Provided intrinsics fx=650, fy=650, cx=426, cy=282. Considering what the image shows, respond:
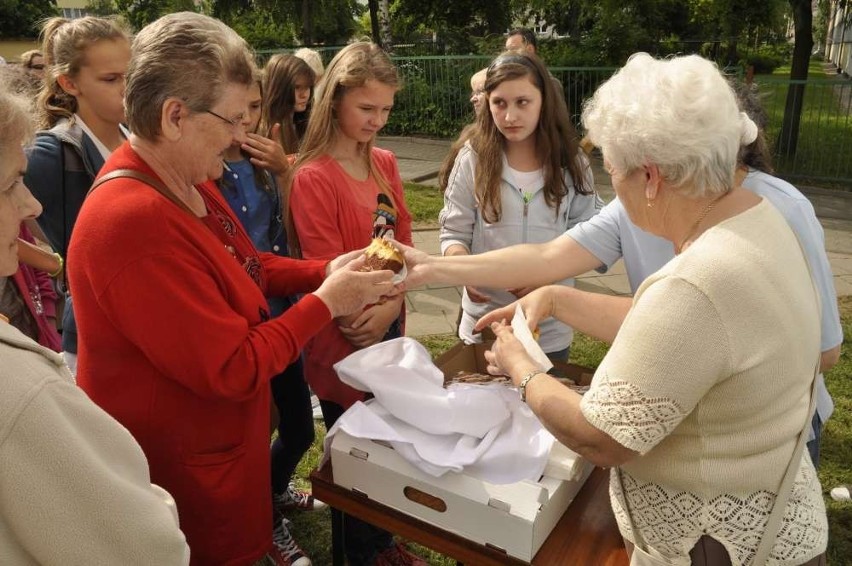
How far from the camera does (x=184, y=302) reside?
5.09ft

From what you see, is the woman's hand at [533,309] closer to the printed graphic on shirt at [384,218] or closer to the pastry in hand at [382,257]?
the pastry in hand at [382,257]

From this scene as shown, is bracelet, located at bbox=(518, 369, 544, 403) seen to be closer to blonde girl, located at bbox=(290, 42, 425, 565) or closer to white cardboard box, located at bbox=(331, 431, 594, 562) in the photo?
white cardboard box, located at bbox=(331, 431, 594, 562)

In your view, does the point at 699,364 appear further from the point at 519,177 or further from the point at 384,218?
the point at 519,177

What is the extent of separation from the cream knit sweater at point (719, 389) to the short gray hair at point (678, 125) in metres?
0.14

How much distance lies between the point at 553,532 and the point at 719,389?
1.85 feet

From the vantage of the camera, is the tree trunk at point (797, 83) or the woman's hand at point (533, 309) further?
the tree trunk at point (797, 83)

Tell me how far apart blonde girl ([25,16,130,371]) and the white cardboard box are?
1.65 metres

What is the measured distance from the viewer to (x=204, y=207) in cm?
188

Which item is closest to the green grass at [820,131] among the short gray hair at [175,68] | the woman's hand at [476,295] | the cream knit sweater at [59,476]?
the woman's hand at [476,295]

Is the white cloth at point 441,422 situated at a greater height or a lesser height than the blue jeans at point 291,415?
greater

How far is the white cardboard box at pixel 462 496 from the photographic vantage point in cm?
154

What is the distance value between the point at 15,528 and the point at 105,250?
2.22ft

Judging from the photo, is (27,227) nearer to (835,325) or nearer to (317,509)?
(317,509)

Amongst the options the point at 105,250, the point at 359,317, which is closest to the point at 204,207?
the point at 105,250
